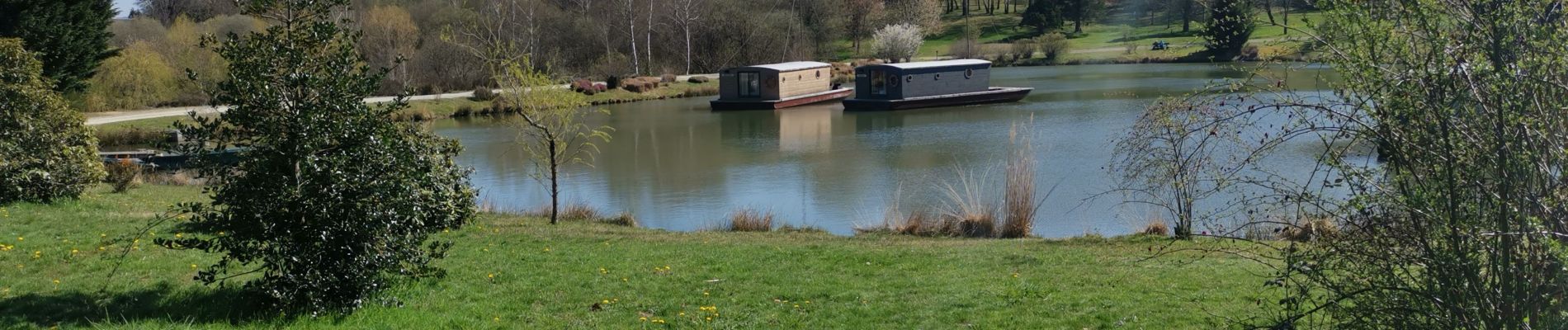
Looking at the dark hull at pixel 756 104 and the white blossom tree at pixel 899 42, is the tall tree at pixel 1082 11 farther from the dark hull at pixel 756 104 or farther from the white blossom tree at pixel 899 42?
the dark hull at pixel 756 104

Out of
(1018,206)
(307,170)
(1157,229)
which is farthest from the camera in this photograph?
(1018,206)

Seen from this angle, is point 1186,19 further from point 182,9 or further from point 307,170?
point 307,170

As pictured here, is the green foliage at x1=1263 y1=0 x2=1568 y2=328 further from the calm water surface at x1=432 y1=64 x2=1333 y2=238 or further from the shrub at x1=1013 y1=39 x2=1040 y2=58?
the shrub at x1=1013 y1=39 x2=1040 y2=58

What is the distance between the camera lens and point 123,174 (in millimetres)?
16469

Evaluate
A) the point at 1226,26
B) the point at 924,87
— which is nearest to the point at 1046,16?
the point at 924,87

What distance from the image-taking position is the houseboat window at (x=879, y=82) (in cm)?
3997

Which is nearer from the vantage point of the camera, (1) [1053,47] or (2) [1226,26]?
(2) [1226,26]

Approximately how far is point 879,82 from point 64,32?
23.9m

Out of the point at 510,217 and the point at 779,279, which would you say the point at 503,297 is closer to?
the point at 779,279

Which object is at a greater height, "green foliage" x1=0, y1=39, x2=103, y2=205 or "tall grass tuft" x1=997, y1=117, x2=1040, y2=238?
"green foliage" x1=0, y1=39, x2=103, y2=205

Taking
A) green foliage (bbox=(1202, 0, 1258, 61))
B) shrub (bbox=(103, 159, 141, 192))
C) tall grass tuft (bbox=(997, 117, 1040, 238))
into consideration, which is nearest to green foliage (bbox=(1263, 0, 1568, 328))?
green foliage (bbox=(1202, 0, 1258, 61))

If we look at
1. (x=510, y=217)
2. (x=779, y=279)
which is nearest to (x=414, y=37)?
(x=510, y=217)

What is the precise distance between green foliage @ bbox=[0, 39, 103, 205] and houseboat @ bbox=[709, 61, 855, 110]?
27.4 metres

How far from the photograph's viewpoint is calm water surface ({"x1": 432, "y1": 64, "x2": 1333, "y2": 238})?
55.7ft
